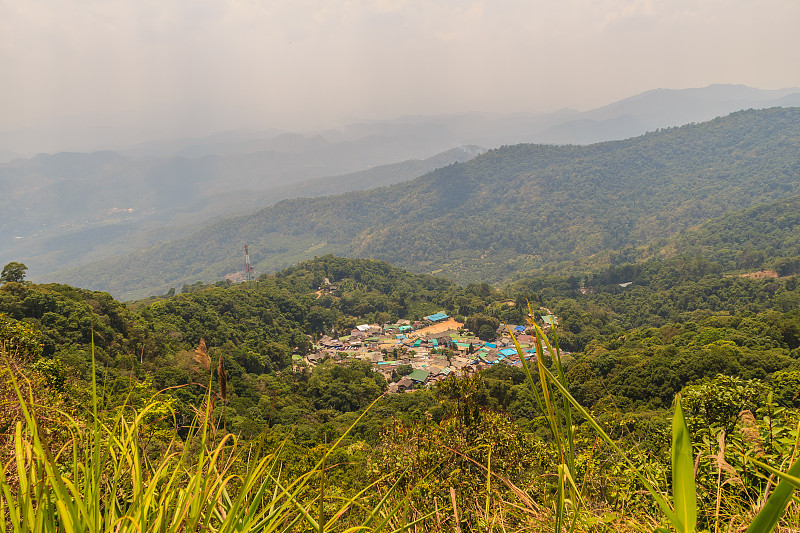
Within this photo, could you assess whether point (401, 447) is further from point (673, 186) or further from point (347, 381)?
point (673, 186)

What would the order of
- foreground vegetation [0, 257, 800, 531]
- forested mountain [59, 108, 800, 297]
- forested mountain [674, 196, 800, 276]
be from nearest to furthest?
foreground vegetation [0, 257, 800, 531] → forested mountain [674, 196, 800, 276] → forested mountain [59, 108, 800, 297]

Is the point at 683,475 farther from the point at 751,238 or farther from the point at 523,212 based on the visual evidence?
the point at 523,212

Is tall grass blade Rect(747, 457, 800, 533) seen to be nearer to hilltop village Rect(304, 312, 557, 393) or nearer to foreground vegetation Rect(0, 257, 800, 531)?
foreground vegetation Rect(0, 257, 800, 531)

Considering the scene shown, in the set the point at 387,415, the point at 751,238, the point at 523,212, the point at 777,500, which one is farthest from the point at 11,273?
Result: the point at 523,212

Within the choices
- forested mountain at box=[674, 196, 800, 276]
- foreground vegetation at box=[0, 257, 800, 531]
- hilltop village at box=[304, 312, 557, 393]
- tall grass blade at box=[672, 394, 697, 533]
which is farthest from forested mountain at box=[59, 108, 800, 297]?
tall grass blade at box=[672, 394, 697, 533]

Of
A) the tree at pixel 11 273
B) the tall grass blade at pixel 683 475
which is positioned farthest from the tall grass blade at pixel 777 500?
the tree at pixel 11 273

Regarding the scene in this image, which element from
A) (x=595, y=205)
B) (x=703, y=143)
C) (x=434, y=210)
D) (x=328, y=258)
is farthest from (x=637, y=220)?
(x=328, y=258)
